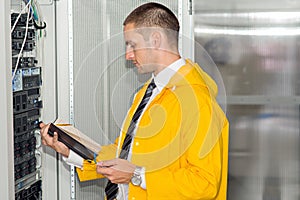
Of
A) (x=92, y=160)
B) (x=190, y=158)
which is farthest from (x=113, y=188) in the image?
(x=190, y=158)

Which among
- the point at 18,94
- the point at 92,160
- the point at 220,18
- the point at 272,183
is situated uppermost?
the point at 220,18

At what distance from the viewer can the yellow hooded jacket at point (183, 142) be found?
6.92 ft

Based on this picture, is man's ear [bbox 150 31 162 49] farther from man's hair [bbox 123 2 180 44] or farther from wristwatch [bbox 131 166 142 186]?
wristwatch [bbox 131 166 142 186]

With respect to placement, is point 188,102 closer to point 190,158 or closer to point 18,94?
point 190,158

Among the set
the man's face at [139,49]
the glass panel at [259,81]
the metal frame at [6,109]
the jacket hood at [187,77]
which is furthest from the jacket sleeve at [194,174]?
the glass panel at [259,81]

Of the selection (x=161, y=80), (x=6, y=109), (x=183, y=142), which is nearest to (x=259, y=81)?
(x=161, y=80)

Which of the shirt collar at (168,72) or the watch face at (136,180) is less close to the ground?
the shirt collar at (168,72)

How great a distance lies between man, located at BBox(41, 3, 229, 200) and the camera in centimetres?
212

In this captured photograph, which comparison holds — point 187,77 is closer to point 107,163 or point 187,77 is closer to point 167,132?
point 167,132

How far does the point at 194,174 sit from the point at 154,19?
1.95 ft

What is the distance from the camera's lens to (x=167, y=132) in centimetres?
221

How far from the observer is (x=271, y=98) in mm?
3047

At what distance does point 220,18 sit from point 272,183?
0.89 meters

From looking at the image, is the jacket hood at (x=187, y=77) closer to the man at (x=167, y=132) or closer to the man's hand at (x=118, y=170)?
the man at (x=167, y=132)
